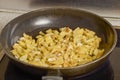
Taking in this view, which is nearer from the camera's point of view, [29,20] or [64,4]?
[29,20]

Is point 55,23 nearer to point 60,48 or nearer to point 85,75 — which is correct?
point 60,48

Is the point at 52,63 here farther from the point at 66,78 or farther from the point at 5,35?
the point at 5,35

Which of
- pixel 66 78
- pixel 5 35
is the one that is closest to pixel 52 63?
pixel 66 78

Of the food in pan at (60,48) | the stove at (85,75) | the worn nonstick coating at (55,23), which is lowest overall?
the stove at (85,75)

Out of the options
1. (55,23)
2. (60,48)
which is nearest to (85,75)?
(60,48)

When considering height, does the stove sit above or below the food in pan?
below

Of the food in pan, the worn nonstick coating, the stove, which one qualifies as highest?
the worn nonstick coating

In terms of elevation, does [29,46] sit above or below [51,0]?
below

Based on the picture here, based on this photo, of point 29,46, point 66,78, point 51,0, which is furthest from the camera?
point 51,0
